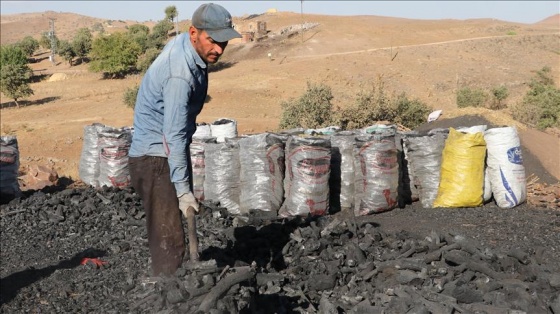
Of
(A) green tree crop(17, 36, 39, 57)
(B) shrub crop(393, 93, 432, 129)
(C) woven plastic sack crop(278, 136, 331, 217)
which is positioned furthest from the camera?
(A) green tree crop(17, 36, 39, 57)

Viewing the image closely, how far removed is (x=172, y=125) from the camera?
347cm

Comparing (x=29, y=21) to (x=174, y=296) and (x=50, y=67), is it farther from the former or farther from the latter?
(x=174, y=296)

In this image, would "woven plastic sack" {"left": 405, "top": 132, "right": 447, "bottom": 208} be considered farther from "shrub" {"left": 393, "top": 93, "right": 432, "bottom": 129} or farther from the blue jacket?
"shrub" {"left": 393, "top": 93, "right": 432, "bottom": 129}

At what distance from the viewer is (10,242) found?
6.76m

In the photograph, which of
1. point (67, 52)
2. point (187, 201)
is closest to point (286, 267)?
point (187, 201)

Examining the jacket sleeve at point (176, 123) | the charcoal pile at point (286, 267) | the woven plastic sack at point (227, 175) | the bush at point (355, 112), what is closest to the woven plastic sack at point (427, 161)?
the charcoal pile at point (286, 267)

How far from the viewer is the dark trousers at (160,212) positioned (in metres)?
3.88

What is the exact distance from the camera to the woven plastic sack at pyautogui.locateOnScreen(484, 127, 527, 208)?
24.1ft

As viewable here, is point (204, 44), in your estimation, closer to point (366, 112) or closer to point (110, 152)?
point (110, 152)

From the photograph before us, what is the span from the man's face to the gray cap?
1.4 inches

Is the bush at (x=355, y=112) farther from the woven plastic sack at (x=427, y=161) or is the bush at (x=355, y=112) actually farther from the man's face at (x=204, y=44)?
the man's face at (x=204, y=44)

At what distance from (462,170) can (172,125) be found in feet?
15.1

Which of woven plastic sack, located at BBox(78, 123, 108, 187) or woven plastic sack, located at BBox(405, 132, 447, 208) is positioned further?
woven plastic sack, located at BBox(78, 123, 108, 187)

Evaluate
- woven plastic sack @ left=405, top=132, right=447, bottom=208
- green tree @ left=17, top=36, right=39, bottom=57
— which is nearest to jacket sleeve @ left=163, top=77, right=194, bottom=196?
woven plastic sack @ left=405, top=132, right=447, bottom=208
